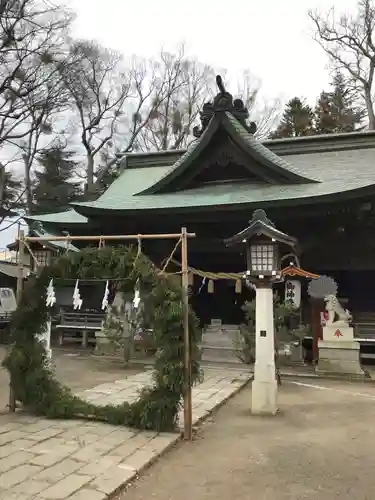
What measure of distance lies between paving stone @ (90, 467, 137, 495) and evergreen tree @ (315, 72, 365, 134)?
30.9 metres

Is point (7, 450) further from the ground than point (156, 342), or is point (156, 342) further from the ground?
point (156, 342)

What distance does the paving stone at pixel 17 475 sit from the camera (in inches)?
170

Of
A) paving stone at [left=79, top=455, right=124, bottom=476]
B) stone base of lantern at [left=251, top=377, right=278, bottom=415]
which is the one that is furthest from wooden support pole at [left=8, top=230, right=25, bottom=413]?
stone base of lantern at [left=251, top=377, right=278, bottom=415]

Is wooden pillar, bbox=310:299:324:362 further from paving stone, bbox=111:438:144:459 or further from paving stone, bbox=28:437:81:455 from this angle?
paving stone, bbox=28:437:81:455

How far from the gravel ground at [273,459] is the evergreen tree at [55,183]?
23957 mm

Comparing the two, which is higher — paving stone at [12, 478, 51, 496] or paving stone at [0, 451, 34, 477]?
paving stone at [0, 451, 34, 477]

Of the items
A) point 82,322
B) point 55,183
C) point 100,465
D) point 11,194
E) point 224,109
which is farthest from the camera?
point 55,183

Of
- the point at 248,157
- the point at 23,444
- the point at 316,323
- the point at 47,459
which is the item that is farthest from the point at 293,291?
the point at 47,459

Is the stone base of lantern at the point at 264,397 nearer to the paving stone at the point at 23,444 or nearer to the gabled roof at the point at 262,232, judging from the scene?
the gabled roof at the point at 262,232

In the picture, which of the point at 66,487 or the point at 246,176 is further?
the point at 246,176

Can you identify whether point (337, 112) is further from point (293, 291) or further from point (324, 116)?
point (293, 291)

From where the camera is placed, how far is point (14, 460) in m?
4.94

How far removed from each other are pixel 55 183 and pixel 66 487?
99.2 ft

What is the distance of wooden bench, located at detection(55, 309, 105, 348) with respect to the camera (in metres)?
14.9
